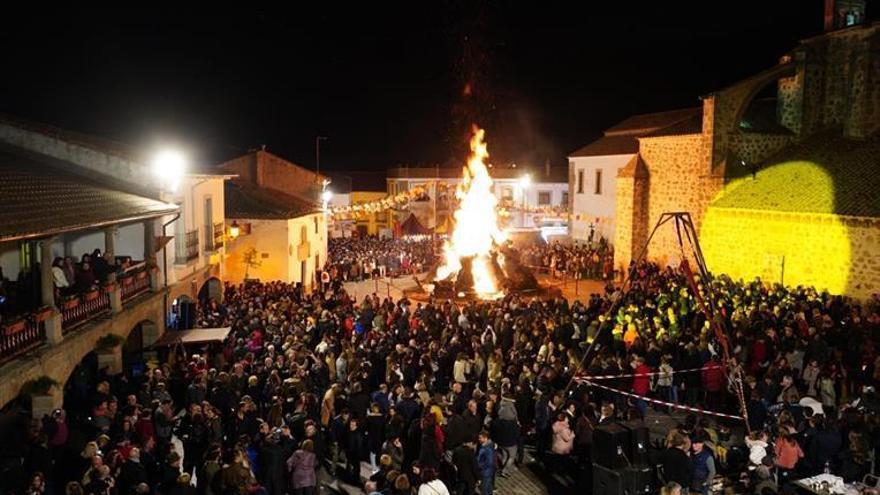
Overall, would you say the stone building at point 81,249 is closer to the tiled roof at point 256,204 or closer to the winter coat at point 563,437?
the tiled roof at point 256,204

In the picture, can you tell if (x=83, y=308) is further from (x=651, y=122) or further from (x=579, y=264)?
(x=651, y=122)

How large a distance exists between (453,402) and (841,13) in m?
26.2

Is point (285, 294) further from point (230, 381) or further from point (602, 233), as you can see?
point (602, 233)

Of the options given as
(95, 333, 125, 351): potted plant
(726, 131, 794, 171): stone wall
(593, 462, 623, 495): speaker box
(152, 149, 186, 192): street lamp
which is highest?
(726, 131, 794, 171): stone wall

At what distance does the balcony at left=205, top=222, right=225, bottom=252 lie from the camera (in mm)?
24625

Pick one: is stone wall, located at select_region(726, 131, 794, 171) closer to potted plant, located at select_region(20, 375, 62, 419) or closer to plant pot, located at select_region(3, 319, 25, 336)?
potted plant, located at select_region(20, 375, 62, 419)

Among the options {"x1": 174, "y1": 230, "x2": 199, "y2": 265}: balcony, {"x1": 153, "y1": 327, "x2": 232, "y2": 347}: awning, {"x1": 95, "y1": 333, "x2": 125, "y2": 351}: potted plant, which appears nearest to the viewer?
{"x1": 95, "y1": 333, "x2": 125, "y2": 351}: potted plant

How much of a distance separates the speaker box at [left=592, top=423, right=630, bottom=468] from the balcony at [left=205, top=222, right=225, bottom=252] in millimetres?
18477

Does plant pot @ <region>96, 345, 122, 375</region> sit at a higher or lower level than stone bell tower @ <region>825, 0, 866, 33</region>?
lower

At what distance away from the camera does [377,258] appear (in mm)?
34781

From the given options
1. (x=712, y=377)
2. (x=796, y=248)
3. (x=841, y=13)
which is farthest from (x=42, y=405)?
(x=841, y=13)

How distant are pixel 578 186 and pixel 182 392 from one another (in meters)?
34.4

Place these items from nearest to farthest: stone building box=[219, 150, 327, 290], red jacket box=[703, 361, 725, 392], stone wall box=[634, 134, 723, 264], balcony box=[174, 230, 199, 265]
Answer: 1. red jacket box=[703, 361, 725, 392]
2. balcony box=[174, 230, 199, 265]
3. stone wall box=[634, 134, 723, 264]
4. stone building box=[219, 150, 327, 290]

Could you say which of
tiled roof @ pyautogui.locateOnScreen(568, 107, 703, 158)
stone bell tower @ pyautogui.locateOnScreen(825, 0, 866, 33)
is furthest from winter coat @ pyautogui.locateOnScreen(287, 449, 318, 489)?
tiled roof @ pyautogui.locateOnScreen(568, 107, 703, 158)
